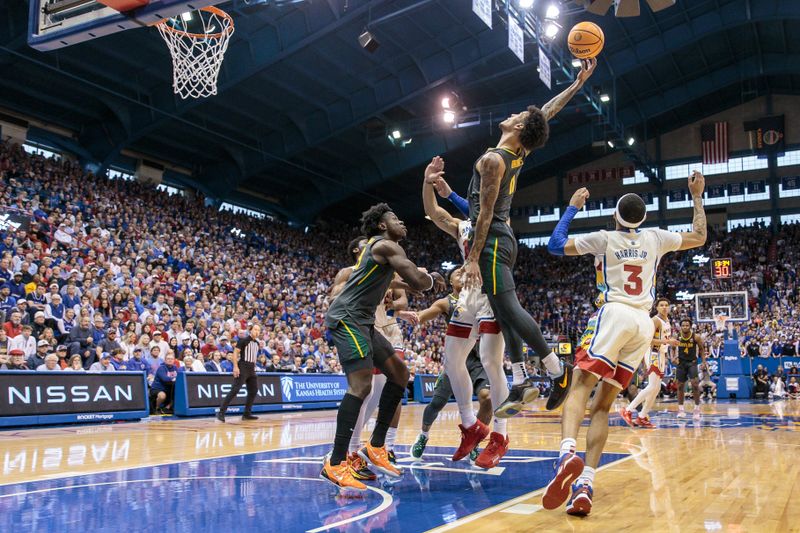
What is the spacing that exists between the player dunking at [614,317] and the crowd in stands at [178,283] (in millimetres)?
9780

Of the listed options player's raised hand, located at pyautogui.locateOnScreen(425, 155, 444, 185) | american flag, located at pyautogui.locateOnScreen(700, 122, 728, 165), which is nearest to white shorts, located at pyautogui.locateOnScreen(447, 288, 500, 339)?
player's raised hand, located at pyautogui.locateOnScreen(425, 155, 444, 185)

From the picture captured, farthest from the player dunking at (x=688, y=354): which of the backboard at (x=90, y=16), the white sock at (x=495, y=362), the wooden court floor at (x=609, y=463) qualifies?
the backboard at (x=90, y=16)

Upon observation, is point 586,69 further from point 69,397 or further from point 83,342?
point 83,342

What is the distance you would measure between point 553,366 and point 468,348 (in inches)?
56.0

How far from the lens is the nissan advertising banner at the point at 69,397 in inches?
416

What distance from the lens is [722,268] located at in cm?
3222

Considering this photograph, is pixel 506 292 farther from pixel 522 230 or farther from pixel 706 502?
pixel 522 230

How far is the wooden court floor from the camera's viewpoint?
3.88 metres

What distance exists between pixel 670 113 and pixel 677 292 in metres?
9.63

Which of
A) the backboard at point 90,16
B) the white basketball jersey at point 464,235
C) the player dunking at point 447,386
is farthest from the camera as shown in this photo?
the backboard at point 90,16

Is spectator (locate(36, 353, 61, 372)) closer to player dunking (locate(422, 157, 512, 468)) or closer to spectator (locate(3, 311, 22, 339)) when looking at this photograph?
spectator (locate(3, 311, 22, 339))

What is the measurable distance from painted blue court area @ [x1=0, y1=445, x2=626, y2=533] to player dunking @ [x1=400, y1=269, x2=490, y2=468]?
0.19m

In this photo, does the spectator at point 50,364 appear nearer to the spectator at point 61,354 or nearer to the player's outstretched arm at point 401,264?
the spectator at point 61,354

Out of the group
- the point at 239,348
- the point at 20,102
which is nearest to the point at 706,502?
the point at 239,348
